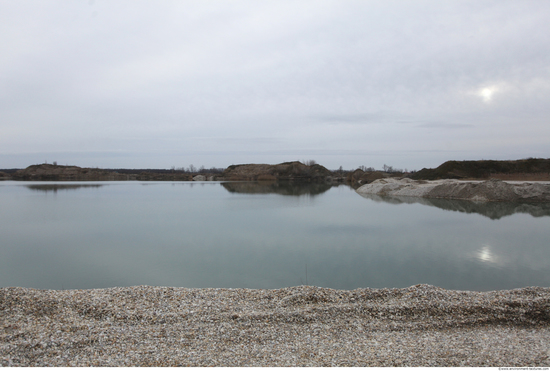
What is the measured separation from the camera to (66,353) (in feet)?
10.6

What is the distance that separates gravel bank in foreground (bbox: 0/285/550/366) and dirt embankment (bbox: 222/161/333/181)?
60121 millimetres

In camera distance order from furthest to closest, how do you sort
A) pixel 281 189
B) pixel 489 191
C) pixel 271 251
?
pixel 281 189 → pixel 489 191 → pixel 271 251

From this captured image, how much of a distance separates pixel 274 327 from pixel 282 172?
6836 centimetres

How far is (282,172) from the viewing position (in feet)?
236

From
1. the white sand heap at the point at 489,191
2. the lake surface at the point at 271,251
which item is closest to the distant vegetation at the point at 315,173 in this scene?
the white sand heap at the point at 489,191

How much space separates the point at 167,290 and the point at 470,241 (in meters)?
8.28

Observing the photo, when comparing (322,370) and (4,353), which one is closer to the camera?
(322,370)

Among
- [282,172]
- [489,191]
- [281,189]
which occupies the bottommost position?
[281,189]

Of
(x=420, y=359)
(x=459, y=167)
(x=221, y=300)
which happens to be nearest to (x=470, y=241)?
(x=420, y=359)

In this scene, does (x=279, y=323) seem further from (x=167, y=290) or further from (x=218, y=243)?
(x=218, y=243)

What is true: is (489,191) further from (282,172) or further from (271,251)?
(282,172)

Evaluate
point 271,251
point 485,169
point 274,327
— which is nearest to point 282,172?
point 485,169

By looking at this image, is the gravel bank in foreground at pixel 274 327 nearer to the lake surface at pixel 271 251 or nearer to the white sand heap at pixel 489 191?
the lake surface at pixel 271 251

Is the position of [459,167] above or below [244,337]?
above
